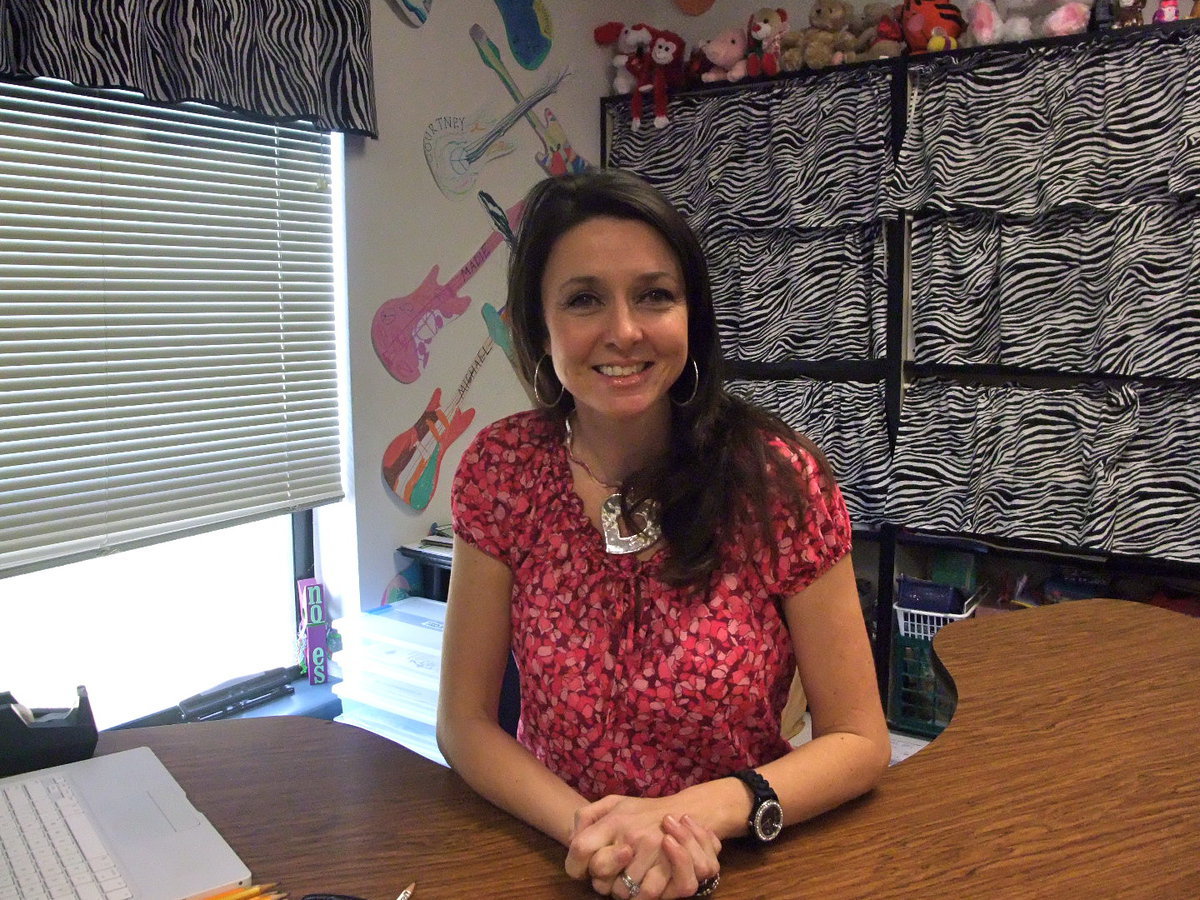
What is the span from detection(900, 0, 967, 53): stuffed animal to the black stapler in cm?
275

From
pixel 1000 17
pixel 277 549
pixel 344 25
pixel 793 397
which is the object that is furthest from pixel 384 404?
pixel 1000 17

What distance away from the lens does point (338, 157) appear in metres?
2.42

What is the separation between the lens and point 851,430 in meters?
3.06

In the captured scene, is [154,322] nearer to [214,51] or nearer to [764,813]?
[214,51]

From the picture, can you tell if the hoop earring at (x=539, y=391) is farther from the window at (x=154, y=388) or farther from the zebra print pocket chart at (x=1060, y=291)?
the zebra print pocket chart at (x=1060, y=291)

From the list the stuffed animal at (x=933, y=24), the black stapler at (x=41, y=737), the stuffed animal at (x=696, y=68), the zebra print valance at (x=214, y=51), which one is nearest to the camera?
the black stapler at (x=41, y=737)

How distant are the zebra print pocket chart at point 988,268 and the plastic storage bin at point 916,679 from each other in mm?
317

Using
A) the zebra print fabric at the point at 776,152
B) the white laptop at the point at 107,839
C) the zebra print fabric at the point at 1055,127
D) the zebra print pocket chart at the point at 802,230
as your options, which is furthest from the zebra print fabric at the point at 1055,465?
the white laptop at the point at 107,839

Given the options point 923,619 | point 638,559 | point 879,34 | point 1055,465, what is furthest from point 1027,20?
point 638,559

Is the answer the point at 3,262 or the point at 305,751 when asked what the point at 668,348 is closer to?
the point at 305,751

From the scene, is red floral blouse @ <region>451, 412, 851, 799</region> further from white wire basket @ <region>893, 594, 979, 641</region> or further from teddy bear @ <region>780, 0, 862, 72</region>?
teddy bear @ <region>780, 0, 862, 72</region>

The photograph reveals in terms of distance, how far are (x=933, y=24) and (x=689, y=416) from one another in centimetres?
206

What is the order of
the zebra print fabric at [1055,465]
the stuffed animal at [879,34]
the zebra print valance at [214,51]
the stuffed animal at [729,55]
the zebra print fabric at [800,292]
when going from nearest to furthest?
the zebra print valance at [214,51], the zebra print fabric at [1055,465], the stuffed animal at [879,34], the zebra print fabric at [800,292], the stuffed animal at [729,55]

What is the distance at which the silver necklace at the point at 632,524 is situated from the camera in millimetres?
1260
